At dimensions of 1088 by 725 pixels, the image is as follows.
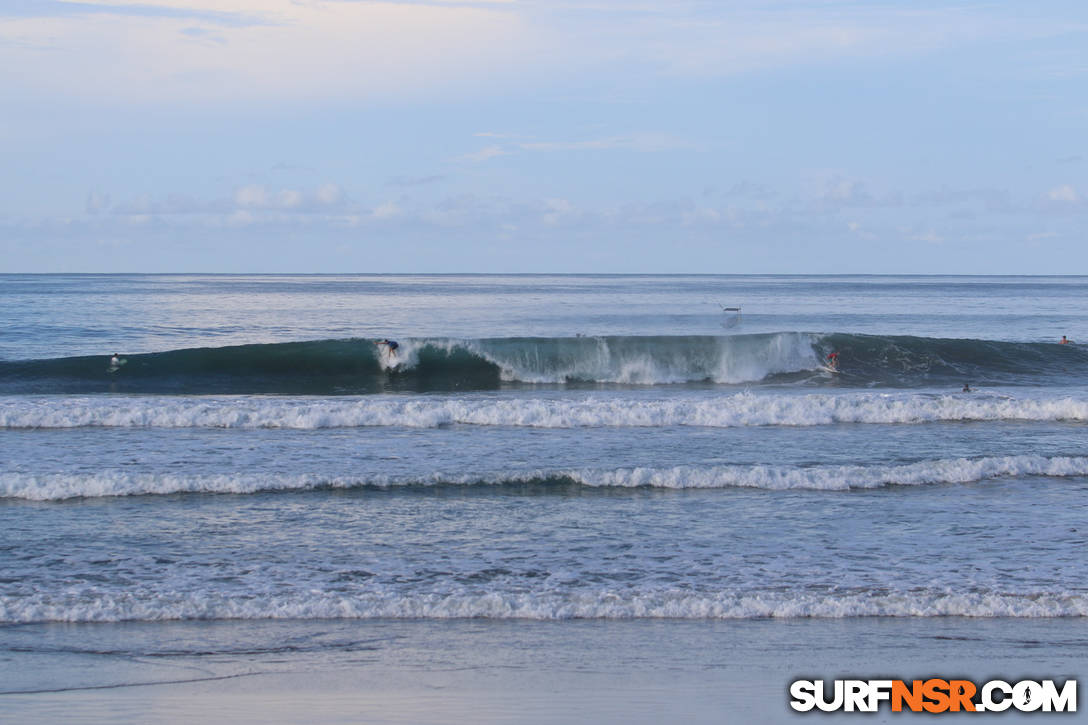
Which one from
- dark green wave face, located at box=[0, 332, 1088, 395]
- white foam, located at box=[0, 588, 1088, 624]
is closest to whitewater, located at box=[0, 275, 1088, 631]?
white foam, located at box=[0, 588, 1088, 624]

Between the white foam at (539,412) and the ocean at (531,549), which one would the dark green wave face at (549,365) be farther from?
the white foam at (539,412)

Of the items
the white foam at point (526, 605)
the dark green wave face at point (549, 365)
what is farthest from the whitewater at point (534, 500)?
the dark green wave face at point (549, 365)

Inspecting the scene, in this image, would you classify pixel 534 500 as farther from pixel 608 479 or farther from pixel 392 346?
pixel 392 346

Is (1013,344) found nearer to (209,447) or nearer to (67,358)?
(209,447)

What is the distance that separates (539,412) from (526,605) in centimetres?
856

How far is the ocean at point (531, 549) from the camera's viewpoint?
18.2 ft

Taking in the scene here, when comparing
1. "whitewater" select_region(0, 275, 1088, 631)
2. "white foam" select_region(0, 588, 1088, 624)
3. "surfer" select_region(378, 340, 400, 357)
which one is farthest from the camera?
"surfer" select_region(378, 340, 400, 357)

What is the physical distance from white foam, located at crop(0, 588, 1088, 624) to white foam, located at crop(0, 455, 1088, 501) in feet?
11.8

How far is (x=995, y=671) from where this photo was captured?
5.62 m

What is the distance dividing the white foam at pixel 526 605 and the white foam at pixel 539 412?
784 centimetres

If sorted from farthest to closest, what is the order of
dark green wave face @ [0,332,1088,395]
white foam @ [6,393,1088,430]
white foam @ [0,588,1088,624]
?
dark green wave face @ [0,332,1088,395] → white foam @ [6,393,1088,430] → white foam @ [0,588,1088,624]

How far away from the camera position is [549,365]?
77.8ft

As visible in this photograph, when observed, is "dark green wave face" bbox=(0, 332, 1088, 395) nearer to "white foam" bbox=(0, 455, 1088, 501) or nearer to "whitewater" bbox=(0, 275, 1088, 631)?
"whitewater" bbox=(0, 275, 1088, 631)

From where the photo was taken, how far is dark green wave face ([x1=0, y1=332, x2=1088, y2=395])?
2189cm
